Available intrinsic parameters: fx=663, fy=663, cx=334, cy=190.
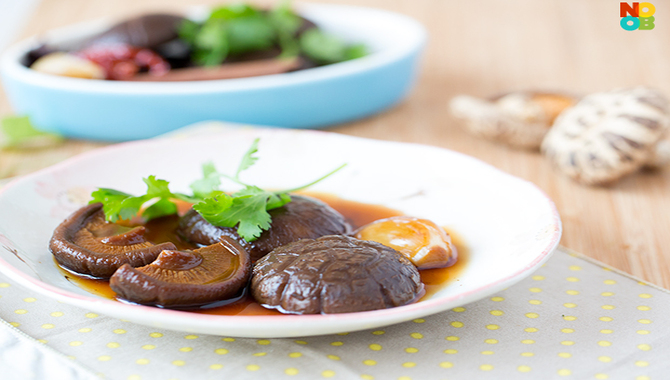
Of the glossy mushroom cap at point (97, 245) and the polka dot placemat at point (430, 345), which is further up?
the glossy mushroom cap at point (97, 245)

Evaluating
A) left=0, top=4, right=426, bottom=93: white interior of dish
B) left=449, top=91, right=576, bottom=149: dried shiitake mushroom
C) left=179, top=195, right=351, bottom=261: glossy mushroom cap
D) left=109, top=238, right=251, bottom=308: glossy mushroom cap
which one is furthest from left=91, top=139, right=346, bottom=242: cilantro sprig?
left=449, top=91, right=576, bottom=149: dried shiitake mushroom

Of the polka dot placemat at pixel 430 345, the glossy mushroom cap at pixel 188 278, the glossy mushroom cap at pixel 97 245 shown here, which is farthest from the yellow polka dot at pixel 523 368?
the glossy mushroom cap at pixel 97 245

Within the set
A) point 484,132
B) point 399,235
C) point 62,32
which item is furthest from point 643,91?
point 62,32

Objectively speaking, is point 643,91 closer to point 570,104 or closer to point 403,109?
point 570,104

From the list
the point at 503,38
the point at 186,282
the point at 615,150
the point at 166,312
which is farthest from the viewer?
the point at 503,38

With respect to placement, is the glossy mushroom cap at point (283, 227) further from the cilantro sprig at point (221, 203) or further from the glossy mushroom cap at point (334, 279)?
the glossy mushroom cap at point (334, 279)

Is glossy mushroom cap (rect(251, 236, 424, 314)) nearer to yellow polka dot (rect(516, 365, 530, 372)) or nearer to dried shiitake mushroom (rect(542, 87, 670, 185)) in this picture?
yellow polka dot (rect(516, 365, 530, 372))

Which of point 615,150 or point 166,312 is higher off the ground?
point 166,312
